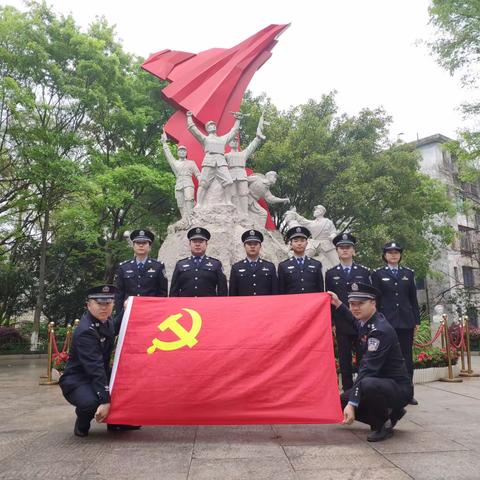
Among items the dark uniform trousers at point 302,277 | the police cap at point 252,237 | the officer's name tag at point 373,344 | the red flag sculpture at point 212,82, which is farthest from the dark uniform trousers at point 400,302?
the red flag sculpture at point 212,82

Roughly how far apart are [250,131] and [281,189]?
9.95ft

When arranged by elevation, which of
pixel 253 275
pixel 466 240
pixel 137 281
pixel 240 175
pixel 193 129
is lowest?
pixel 137 281

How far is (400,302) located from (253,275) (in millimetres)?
1663

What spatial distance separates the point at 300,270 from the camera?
5223 millimetres

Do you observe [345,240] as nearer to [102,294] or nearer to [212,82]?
[102,294]

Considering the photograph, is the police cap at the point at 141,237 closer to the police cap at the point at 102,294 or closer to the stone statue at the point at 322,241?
the police cap at the point at 102,294

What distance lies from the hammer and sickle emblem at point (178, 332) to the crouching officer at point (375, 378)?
4.27ft

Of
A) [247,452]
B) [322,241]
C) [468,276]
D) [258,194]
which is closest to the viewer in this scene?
[247,452]

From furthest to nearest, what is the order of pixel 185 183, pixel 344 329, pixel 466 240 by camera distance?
pixel 466 240
pixel 185 183
pixel 344 329

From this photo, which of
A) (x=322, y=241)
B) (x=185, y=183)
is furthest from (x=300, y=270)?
(x=322, y=241)

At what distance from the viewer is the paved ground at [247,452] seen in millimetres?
2721

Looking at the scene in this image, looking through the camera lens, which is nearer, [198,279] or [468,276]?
[198,279]

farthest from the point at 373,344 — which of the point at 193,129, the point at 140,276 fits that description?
the point at 193,129

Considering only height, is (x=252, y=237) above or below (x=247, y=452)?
above
